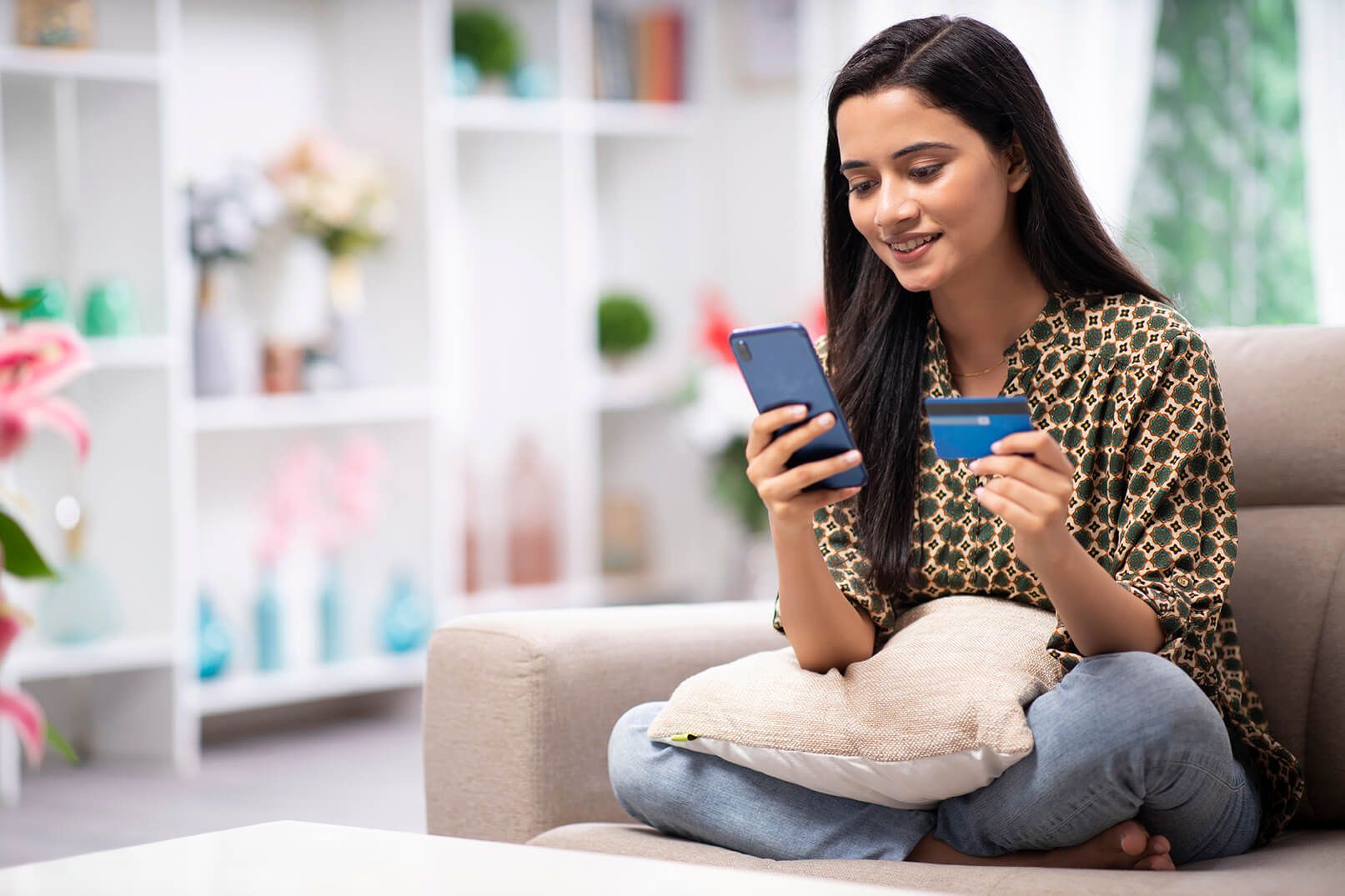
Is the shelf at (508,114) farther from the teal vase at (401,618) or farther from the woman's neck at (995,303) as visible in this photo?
the woman's neck at (995,303)

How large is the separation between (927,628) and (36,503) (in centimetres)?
271

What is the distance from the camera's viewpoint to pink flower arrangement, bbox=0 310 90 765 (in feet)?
2.25

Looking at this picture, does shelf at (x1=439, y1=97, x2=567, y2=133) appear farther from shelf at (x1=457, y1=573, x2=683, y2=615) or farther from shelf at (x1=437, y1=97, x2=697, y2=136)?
shelf at (x1=457, y1=573, x2=683, y2=615)

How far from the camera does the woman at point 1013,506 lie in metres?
1.37

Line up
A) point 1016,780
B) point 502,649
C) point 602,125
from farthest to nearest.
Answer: point 602,125 → point 502,649 → point 1016,780

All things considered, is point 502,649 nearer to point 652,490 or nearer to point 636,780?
point 636,780

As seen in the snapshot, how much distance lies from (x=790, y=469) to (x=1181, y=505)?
14.3 inches

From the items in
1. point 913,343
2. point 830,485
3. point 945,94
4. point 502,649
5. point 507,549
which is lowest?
point 507,549

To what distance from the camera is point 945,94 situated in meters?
1.57

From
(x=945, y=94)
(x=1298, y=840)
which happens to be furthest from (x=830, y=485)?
(x=1298, y=840)

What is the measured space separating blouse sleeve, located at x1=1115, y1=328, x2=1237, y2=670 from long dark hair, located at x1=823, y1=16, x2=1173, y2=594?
137 mm

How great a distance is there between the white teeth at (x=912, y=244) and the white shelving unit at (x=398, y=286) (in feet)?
7.79

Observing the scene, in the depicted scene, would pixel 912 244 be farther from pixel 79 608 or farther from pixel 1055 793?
pixel 79 608

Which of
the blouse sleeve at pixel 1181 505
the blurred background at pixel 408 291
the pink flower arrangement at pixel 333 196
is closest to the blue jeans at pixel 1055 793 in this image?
the blouse sleeve at pixel 1181 505
